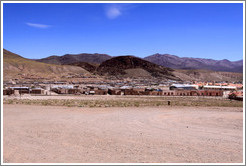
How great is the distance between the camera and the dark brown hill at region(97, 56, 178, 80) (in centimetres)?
15512

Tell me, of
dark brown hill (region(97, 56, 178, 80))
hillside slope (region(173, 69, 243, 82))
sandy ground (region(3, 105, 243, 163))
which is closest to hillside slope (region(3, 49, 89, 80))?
dark brown hill (region(97, 56, 178, 80))

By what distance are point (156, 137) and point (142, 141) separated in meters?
1.18

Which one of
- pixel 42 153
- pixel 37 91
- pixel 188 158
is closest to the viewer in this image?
pixel 188 158

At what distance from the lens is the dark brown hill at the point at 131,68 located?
155125 millimetres

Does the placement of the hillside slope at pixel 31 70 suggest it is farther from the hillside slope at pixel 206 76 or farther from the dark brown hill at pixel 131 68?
the hillside slope at pixel 206 76

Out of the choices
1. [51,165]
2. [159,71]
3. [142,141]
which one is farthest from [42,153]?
[159,71]

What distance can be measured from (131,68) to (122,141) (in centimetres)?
15673

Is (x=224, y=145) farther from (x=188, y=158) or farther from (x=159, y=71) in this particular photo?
(x=159, y=71)

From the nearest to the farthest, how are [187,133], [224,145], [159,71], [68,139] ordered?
1. [224,145]
2. [68,139]
3. [187,133]
4. [159,71]

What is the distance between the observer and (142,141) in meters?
13.6

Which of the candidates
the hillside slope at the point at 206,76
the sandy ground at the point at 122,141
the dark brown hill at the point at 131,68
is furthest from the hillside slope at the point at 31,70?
the sandy ground at the point at 122,141

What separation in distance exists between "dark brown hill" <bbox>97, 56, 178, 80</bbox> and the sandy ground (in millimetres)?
131416

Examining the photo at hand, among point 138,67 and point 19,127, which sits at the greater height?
point 138,67

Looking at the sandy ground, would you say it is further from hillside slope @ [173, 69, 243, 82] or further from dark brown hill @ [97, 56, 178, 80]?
hillside slope @ [173, 69, 243, 82]
